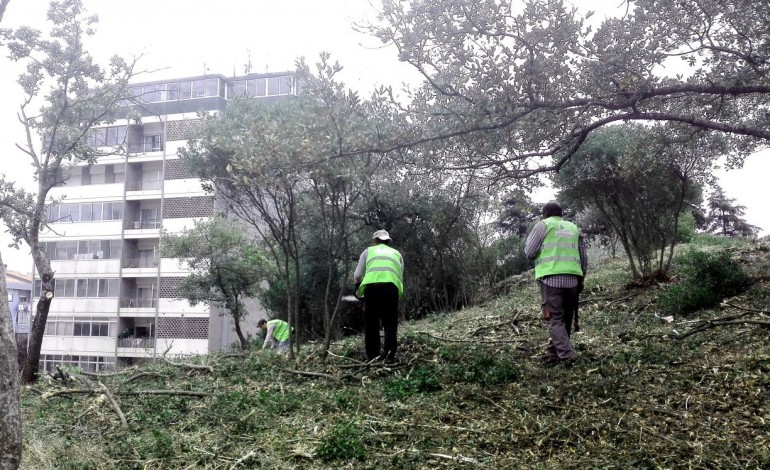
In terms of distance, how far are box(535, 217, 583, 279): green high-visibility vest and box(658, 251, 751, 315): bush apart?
9.77 ft

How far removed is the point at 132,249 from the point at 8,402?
39.0 meters

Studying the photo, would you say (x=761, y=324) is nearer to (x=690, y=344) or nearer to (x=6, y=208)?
(x=690, y=344)

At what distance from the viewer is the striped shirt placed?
7141 mm

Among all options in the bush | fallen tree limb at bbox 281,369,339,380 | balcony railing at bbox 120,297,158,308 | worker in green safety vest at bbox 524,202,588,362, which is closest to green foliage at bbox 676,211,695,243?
the bush

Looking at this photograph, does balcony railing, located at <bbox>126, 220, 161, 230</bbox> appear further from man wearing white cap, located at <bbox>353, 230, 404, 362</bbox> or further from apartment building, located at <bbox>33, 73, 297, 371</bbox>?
man wearing white cap, located at <bbox>353, 230, 404, 362</bbox>

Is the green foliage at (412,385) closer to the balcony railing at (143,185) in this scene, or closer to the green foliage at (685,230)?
the green foliage at (685,230)

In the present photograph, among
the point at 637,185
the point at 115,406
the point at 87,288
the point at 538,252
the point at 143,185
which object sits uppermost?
the point at 143,185

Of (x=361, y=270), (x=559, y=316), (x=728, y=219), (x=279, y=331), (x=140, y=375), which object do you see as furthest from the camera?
(x=728, y=219)

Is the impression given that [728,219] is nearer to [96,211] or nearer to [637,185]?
[637,185]

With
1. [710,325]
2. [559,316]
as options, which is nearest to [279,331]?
→ [559,316]

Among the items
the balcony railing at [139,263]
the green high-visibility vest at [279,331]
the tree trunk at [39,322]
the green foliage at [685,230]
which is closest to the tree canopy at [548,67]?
the green high-visibility vest at [279,331]

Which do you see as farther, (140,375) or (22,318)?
(22,318)

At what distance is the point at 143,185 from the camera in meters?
41.8

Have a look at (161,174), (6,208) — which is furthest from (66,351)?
(6,208)
